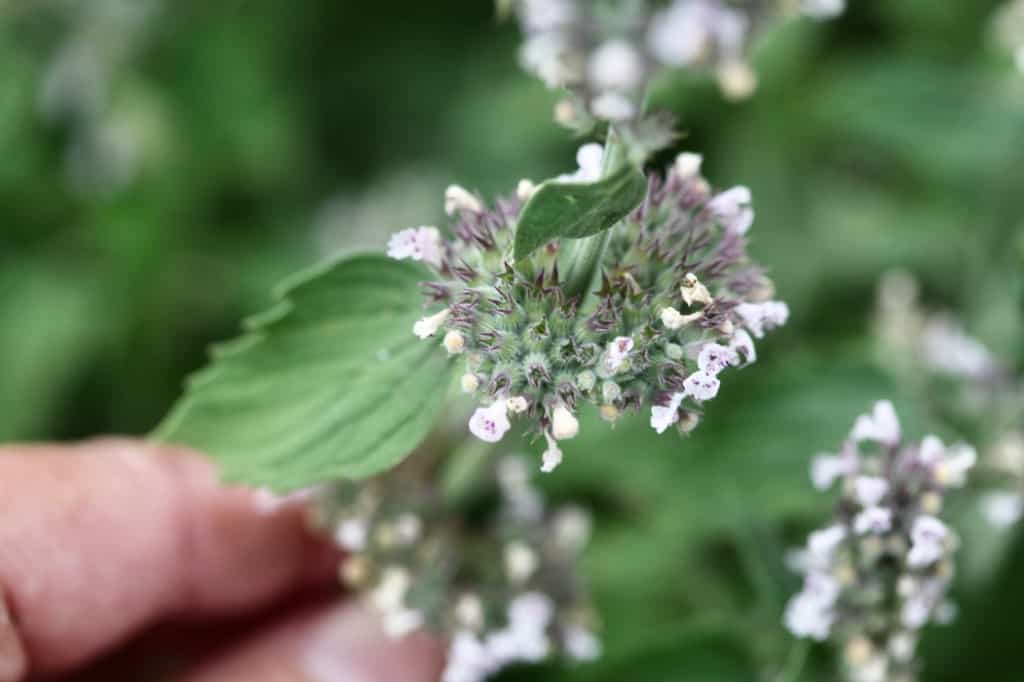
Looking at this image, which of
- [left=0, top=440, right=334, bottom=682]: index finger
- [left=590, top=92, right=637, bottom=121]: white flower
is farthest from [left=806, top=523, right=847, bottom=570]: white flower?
[left=0, top=440, right=334, bottom=682]: index finger

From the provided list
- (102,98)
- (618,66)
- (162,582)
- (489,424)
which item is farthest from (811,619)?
(102,98)

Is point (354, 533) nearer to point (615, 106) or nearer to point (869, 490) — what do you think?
point (869, 490)

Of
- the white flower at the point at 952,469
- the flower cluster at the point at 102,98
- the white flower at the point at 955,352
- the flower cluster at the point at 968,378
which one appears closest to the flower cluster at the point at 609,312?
the white flower at the point at 952,469

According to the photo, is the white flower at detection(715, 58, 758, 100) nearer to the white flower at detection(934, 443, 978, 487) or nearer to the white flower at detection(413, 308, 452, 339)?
the white flower at detection(413, 308, 452, 339)

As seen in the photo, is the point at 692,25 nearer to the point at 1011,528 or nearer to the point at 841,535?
the point at 841,535

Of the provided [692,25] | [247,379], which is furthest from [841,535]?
[247,379]

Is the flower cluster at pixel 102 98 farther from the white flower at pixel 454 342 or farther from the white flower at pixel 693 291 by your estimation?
the white flower at pixel 693 291
